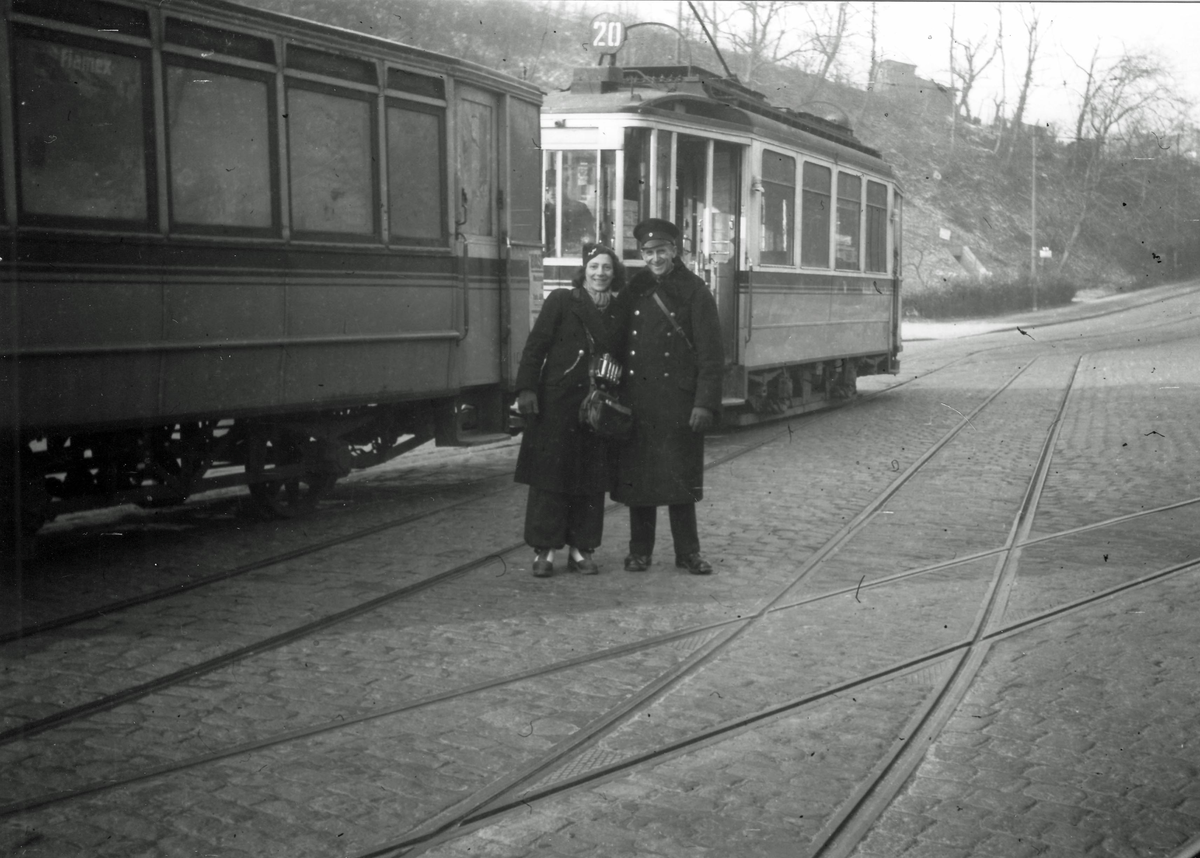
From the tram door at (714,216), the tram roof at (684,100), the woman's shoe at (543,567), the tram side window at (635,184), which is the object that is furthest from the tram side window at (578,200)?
the woman's shoe at (543,567)

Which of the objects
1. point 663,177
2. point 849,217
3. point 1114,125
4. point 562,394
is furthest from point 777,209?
point 1114,125

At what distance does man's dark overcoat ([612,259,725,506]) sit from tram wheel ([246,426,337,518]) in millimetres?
2586

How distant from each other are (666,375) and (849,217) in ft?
35.3

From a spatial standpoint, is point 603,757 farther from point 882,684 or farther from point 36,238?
point 36,238

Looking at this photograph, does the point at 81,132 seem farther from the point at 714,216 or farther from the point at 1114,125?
the point at 1114,125

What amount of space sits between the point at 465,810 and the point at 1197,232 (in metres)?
58.0

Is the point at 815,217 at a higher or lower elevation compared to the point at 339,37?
lower

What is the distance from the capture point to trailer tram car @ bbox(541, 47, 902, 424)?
13.3 m

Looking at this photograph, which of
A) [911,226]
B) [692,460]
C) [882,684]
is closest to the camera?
[882,684]

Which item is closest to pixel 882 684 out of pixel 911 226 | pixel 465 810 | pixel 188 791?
pixel 465 810

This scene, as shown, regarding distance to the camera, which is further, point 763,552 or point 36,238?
point 763,552

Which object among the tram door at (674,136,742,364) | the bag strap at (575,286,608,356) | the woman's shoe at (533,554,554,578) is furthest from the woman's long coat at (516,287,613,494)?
the tram door at (674,136,742,364)

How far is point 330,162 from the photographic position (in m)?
8.95

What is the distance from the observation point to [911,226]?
183ft
